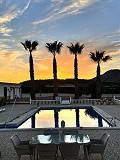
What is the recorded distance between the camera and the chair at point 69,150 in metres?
6.65

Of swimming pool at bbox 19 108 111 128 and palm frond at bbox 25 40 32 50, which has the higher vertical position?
palm frond at bbox 25 40 32 50

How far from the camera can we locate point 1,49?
27422 mm

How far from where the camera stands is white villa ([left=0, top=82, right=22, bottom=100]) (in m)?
33.6

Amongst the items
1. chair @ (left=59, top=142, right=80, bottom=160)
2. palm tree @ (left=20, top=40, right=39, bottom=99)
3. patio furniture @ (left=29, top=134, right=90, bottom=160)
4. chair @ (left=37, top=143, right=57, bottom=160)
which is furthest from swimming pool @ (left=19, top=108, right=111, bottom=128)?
palm tree @ (left=20, top=40, right=39, bottom=99)

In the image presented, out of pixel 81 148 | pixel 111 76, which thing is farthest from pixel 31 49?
pixel 111 76

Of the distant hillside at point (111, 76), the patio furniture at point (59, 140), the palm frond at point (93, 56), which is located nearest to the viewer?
the patio furniture at point (59, 140)

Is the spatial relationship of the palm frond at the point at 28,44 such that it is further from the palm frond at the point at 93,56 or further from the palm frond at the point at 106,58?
the palm frond at the point at 106,58

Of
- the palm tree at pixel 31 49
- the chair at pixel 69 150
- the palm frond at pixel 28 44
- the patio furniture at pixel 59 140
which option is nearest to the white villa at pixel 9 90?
the palm tree at pixel 31 49

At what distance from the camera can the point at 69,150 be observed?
6727 mm

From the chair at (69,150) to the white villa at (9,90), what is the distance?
26372 millimetres

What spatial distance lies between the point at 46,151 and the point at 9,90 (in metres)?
29.9

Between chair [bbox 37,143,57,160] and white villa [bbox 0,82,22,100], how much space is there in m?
26.3

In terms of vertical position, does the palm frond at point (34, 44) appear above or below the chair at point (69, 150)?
above

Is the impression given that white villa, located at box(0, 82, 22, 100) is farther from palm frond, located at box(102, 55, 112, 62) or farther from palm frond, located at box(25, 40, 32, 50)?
palm frond, located at box(102, 55, 112, 62)
